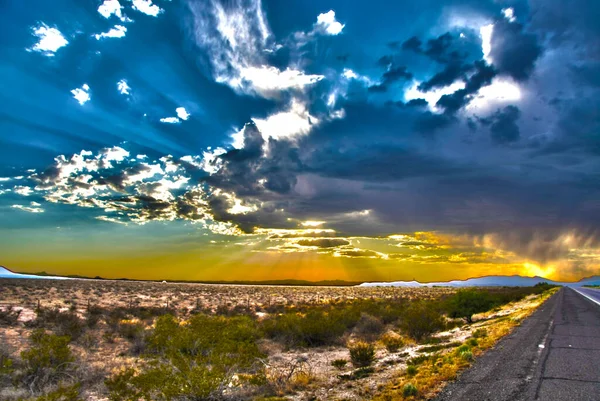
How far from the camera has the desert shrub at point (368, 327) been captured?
25.9 m

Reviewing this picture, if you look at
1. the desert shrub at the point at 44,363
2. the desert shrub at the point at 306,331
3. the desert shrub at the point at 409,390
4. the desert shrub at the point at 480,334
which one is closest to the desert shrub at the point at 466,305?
the desert shrub at the point at 480,334

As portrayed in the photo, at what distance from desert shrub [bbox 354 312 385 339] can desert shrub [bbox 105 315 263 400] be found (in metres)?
14.9

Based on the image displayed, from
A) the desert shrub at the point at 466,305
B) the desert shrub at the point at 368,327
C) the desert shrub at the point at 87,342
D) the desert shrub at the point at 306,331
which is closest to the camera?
the desert shrub at the point at 87,342

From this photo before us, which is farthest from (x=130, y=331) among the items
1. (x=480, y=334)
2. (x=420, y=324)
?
(x=480, y=334)

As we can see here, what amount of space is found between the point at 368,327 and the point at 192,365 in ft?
60.5

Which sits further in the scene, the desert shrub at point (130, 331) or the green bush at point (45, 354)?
the desert shrub at point (130, 331)

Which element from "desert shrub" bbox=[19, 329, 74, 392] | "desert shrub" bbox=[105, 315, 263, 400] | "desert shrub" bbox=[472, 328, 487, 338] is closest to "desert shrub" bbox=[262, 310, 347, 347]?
Answer: "desert shrub" bbox=[472, 328, 487, 338]

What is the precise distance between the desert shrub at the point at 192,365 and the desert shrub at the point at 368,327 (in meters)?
14.9

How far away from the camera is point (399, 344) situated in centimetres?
2066

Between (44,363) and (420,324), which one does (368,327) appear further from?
(44,363)

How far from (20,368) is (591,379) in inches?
736

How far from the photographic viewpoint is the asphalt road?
945cm

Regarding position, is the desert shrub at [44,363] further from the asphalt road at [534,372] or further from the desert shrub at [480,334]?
the desert shrub at [480,334]

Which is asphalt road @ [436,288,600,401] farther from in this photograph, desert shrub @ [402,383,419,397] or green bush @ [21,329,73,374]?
green bush @ [21,329,73,374]
